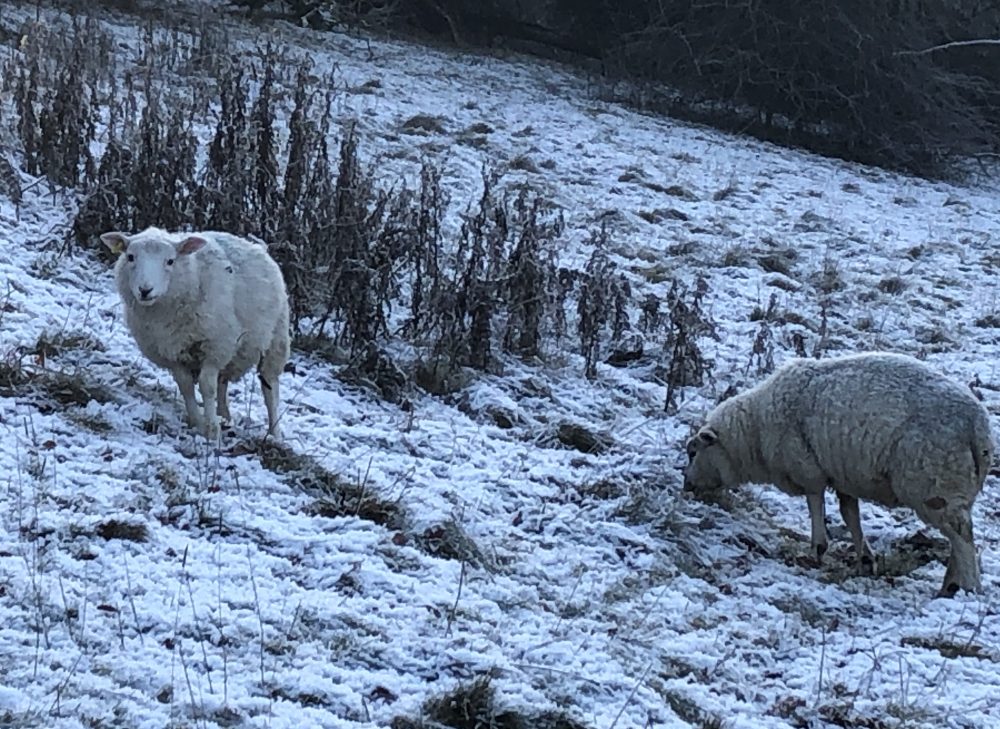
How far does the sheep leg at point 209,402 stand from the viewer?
6789mm

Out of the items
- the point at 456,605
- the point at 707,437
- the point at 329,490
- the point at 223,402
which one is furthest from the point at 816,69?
the point at 456,605

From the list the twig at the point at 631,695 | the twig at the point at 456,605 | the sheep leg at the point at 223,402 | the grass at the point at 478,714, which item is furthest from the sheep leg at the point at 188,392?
the twig at the point at 631,695

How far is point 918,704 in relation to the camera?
513 centimetres

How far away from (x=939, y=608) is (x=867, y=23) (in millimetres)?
15228

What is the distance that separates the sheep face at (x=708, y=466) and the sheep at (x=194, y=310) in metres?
2.54

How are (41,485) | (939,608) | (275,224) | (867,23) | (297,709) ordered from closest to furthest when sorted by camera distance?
(297,709)
(41,485)
(939,608)
(275,224)
(867,23)

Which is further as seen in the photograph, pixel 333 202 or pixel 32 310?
pixel 333 202

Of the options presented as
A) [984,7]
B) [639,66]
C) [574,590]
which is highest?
[984,7]

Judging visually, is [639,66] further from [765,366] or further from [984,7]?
[765,366]

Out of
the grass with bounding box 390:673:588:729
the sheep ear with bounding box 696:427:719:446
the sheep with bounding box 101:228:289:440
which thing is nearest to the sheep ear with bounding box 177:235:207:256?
the sheep with bounding box 101:228:289:440

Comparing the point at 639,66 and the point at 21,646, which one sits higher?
the point at 639,66

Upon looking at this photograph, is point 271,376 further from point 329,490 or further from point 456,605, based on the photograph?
point 456,605

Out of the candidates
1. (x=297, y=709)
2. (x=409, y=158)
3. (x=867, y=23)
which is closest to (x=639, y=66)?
(x=867, y=23)

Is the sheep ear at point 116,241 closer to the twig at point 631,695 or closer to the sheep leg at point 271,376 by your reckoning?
the sheep leg at point 271,376
